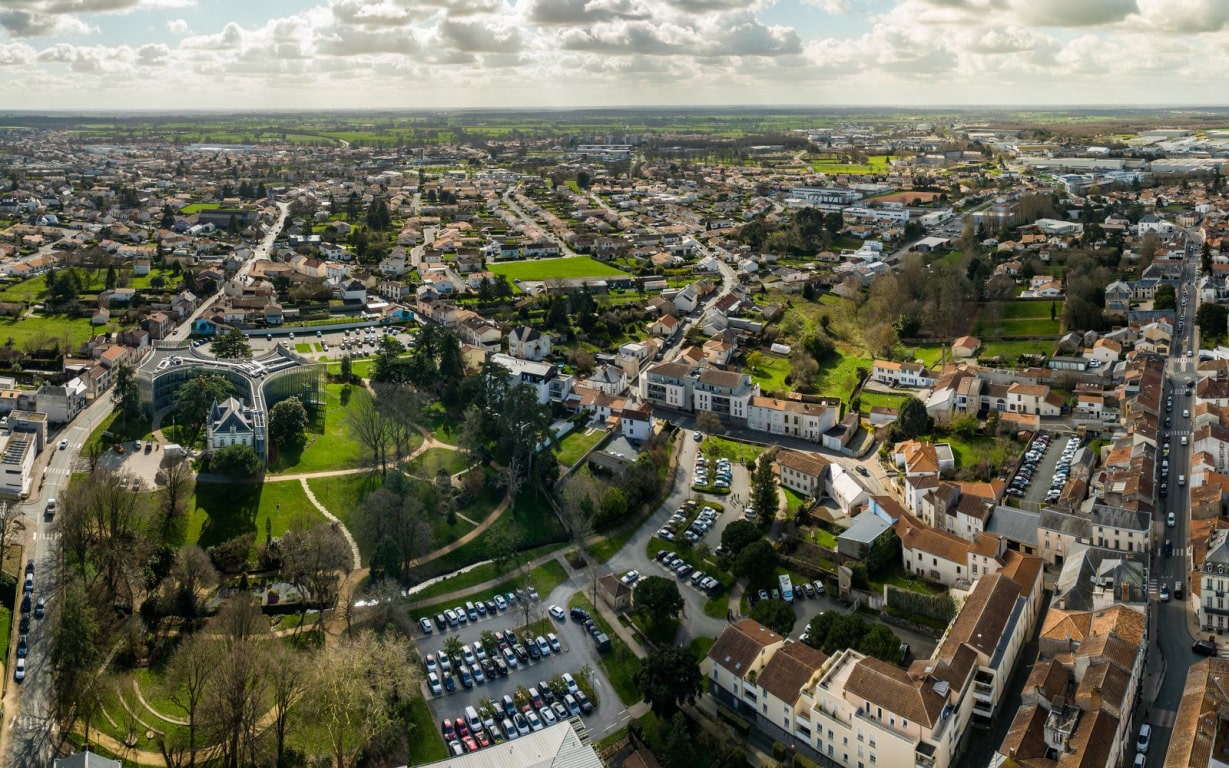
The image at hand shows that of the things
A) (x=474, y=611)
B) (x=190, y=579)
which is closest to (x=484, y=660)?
(x=474, y=611)

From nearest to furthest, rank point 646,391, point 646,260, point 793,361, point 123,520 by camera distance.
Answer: point 123,520 < point 646,391 < point 793,361 < point 646,260

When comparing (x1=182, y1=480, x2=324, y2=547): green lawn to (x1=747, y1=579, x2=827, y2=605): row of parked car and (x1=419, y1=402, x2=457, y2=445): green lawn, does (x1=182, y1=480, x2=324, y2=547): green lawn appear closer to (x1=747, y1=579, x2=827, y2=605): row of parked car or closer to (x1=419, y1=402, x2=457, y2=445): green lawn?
(x1=419, y1=402, x2=457, y2=445): green lawn

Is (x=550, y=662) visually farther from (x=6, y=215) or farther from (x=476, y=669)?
(x=6, y=215)

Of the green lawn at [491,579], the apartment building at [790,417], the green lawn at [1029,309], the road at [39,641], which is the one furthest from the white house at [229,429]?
the green lawn at [1029,309]

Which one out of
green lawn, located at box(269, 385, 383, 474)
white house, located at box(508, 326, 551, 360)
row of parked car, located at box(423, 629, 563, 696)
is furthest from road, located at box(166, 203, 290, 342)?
row of parked car, located at box(423, 629, 563, 696)

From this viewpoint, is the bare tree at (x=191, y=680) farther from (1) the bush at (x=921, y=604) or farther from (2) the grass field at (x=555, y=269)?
(2) the grass field at (x=555, y=269)

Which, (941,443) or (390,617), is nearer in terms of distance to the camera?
(390,617)

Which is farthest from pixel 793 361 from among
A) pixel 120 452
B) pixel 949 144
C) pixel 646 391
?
pixel 949 144
